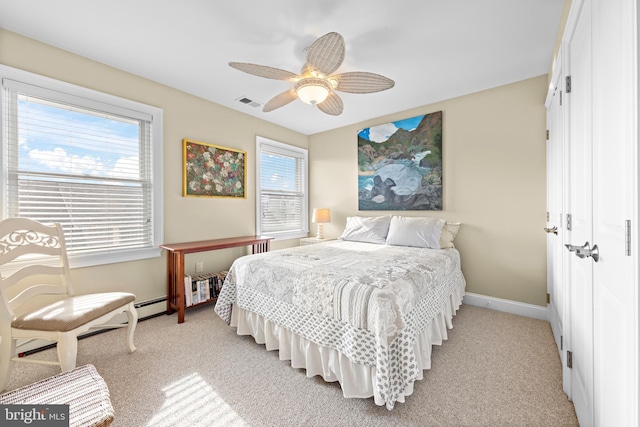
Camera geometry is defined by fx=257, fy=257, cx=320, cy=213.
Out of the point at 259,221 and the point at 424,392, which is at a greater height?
the point at 259,221

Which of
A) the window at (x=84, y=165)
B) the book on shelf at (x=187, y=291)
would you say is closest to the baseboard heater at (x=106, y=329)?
the book on shelf at (x=187, y=291)

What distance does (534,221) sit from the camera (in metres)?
2.73

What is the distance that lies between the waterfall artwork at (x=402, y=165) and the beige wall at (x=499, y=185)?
0.39ft

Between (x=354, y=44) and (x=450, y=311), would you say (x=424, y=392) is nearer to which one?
(x=450, y=311)

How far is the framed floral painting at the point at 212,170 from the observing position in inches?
122

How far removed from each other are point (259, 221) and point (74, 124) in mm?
2257

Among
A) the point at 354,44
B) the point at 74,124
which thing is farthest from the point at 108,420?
the point at 354,44

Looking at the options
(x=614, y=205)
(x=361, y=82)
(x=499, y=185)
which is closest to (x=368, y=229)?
(x=499, y=185)

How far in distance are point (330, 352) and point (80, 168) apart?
2719mm

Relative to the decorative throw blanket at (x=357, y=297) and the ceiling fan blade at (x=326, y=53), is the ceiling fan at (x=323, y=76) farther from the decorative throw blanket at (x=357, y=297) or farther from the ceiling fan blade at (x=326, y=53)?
the decorative throw blanket at (x=357, y=297)

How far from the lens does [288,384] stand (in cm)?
171

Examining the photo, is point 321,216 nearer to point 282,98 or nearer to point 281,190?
point 281,190

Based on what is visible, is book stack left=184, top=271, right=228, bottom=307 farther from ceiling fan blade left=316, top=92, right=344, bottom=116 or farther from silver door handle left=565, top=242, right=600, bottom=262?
silver door handle left=565, top=242, right=600, bottom=262

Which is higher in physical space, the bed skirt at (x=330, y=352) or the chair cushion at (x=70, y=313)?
the chair cushion at (x=70, y=313)
